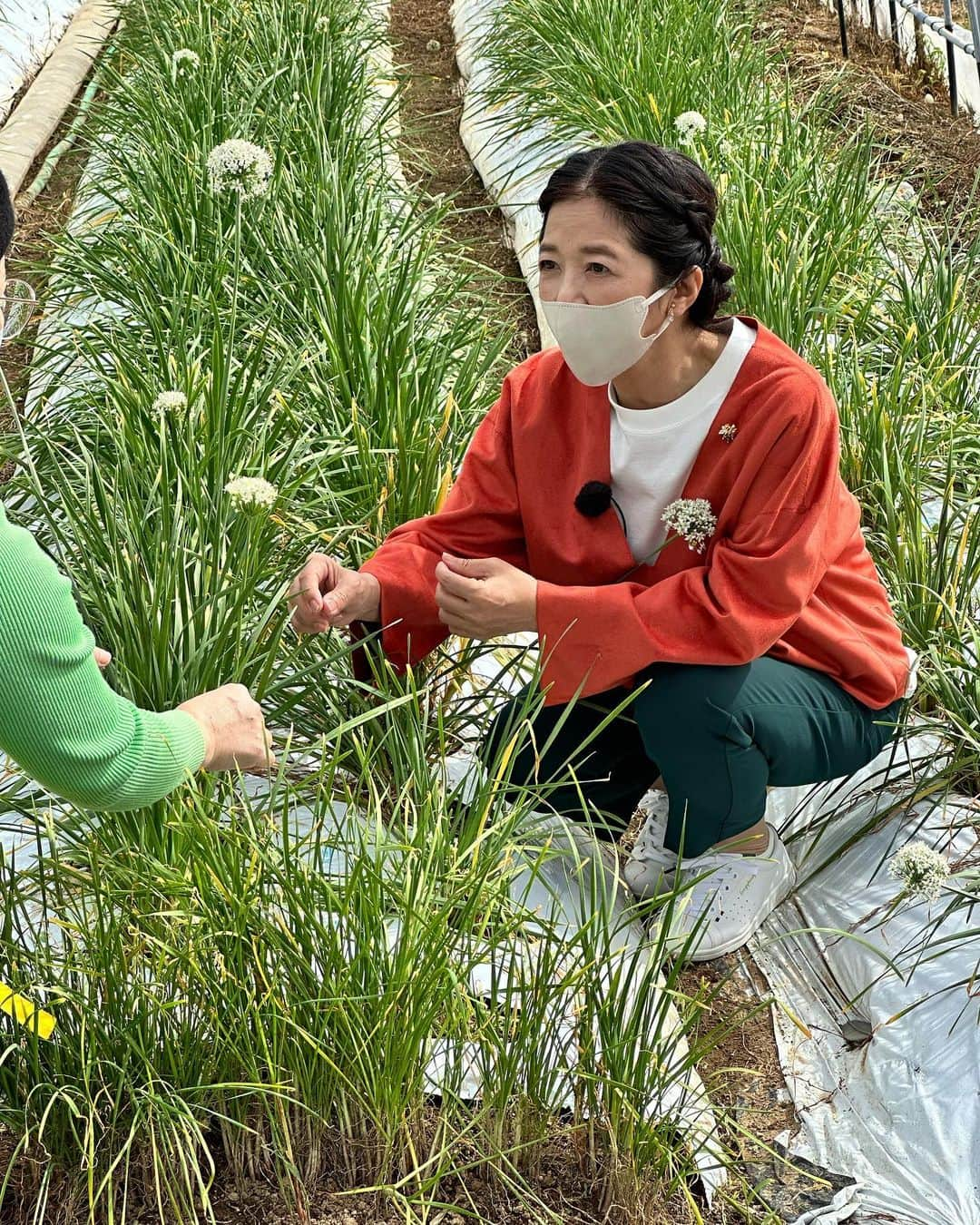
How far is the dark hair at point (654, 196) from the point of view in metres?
2.10

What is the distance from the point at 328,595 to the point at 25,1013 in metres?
0.78

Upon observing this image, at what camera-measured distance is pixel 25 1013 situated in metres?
1.68

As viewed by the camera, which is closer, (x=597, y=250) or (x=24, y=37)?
(x=597, y=250)

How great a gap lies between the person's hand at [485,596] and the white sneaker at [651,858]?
403 millimetres

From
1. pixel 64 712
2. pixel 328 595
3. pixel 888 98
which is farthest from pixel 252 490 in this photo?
pixel 888 98

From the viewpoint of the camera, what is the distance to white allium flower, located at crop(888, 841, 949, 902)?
75.7 inches

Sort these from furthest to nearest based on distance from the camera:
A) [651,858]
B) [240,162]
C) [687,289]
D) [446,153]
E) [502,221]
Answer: [446,153] < [502,221] < [240,162] < [651,858] < [687,289]

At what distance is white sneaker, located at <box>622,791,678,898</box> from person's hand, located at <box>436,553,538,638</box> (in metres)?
0.40

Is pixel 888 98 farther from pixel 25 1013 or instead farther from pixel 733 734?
pixel 25 1013

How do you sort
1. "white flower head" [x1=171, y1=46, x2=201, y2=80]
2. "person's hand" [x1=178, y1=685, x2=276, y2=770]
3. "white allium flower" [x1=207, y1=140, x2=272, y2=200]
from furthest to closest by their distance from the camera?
1. "white flower head" [x1=171, y1=46, x2=201, y2=80]
2. "white allium flower" [x1=207, y1=140, x2=272, y2=200]
3. "person's hand" [x1=178, y1=685, x2=276, y2=770]

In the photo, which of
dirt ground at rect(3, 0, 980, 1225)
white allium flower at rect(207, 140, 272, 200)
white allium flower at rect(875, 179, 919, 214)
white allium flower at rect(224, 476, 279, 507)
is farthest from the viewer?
white allium flower at rect(875, 179, 919, 214)

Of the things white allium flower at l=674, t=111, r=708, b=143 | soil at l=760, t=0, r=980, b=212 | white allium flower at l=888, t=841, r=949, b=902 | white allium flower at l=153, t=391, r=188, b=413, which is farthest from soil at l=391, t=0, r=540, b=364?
white allium flower at l=888, t=841, r=949, b=902

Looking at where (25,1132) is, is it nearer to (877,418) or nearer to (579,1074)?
(579,1074)

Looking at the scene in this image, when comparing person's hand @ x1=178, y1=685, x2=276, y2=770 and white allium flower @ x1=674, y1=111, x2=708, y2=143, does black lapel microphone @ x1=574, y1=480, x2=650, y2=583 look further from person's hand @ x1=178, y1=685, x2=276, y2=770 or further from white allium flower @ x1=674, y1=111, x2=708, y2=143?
white allium flower @ x1=674, y1=111, x2=708, y2=143
